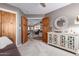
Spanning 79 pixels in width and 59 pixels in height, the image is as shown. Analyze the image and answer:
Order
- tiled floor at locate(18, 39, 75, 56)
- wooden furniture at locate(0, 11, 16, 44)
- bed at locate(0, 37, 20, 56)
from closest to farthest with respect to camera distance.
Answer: bed at locate(0, 37, 20, 56), tiled floor at locate(18, 39, 75, 56), wooden furniture at locate(0, 11, 16, 44)

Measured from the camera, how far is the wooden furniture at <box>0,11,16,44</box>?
2.81 meters

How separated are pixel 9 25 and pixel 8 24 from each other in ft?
0.13

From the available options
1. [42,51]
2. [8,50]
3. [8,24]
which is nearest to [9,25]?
[8,24]

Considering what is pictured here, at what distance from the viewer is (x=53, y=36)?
11.8ft

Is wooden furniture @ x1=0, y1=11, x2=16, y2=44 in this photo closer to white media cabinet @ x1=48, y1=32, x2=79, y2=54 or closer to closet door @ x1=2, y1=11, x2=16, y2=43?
closet door @ x1=2, y1=11, x2=16, y2=43

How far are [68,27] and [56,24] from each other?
713mm

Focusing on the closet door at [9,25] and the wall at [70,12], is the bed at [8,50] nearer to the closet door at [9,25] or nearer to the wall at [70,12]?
the closet door at [9,25]

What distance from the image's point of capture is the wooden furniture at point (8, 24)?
2.81 metres

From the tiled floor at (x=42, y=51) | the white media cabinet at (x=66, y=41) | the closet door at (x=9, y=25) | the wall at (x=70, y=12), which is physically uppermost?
the wall at (x=70, y=12)

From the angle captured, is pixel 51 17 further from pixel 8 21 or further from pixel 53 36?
pixel 8 21

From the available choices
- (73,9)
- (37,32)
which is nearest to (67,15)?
(73,9)

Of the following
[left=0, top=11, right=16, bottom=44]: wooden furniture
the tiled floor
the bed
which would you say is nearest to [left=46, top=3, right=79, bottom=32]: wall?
the tiled floor

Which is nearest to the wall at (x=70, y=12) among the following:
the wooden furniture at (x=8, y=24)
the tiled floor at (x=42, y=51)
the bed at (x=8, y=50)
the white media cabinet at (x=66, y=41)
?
the white media cabinet at (x=66, y=41)

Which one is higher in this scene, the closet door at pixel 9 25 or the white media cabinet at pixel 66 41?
the closet door at pixel 9 25
